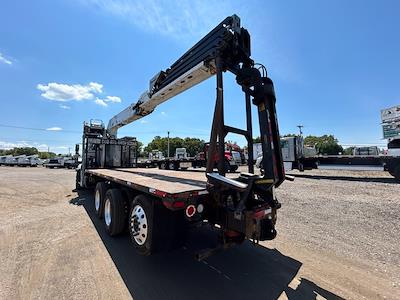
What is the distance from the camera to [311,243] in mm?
5004

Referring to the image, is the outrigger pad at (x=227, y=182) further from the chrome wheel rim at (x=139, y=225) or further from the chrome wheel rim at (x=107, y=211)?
the chrome wheel rim at (x=107, y=211)

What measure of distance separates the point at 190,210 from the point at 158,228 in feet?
1.92

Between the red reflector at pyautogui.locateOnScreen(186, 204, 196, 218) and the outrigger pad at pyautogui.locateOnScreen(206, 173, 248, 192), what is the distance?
0.44 meters

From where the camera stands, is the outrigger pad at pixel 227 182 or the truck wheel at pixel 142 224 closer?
the outrigger pad at pixel 227 182

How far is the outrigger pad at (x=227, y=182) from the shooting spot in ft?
10.7

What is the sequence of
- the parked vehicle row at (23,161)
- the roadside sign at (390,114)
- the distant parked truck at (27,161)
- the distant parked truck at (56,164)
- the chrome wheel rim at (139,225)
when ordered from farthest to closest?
the parked vehicle row at (23,161) < the distant parked truck at (27,161) < the distant parked truck at (56,164) < the roadside sign at (390,114) < the chrome wheel rim at (139,225)

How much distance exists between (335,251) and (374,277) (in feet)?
3.16

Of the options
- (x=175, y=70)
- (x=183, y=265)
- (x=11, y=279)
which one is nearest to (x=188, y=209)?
(x=183, y=265)

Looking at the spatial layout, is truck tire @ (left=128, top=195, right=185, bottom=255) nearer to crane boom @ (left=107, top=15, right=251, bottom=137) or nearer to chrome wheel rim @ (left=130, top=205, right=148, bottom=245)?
chrome wheel rim @ (left=130, top=205, right=148, bottom=245)

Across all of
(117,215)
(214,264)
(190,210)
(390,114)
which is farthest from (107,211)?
(390,114)

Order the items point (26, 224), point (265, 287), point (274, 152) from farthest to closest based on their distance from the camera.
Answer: point (26, 224), point (274, 152), point (265, 287)

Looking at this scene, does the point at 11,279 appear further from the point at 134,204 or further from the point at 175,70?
the point at 175,70

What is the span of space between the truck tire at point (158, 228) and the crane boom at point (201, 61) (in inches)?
103

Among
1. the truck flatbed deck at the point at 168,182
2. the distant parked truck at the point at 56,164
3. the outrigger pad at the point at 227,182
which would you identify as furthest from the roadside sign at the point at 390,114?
the distant parked truck at the point at 56,164
